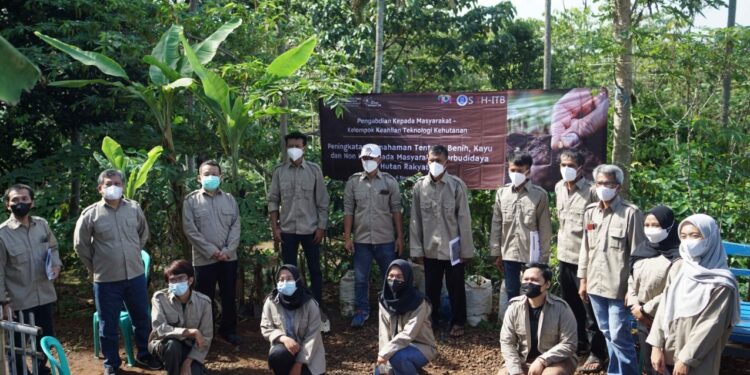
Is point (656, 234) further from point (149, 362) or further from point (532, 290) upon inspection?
point (149, 362)

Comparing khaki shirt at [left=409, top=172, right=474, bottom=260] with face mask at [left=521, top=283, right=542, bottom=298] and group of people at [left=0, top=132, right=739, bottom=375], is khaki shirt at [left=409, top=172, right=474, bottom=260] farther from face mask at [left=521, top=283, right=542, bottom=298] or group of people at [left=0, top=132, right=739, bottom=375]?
face mask at [left=521, top=283, right=542, bottom=298]

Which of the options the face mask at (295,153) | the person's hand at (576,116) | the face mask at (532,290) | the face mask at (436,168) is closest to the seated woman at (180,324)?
the face mask at (295,153)

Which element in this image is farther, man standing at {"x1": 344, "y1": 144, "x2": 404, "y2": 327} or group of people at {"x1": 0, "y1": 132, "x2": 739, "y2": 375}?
man standing at {"x1": 344, "y1": 144, "x2": 404, "y2": 327}

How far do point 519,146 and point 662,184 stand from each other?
1296 millimetres

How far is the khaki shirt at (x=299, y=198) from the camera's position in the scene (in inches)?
242

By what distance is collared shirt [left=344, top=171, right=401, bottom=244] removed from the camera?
20.1 ft

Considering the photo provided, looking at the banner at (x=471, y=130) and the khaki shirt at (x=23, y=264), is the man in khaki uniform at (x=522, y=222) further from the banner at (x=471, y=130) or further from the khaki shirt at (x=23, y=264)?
the khaki shirt at (x=23, y=264)

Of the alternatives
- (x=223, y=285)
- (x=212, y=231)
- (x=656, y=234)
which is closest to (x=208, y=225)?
(x=212, y=231)

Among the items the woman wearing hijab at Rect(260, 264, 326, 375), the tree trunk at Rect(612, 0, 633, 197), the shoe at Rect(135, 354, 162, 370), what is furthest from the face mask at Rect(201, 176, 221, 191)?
the tree trunk at Rect(612, 0, 633, 197)

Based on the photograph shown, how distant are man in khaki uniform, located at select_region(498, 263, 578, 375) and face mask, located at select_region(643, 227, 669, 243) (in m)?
0.66

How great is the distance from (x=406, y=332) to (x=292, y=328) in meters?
0.83

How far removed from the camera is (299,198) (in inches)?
242

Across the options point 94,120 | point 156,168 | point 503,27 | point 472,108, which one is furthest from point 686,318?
point 503,27

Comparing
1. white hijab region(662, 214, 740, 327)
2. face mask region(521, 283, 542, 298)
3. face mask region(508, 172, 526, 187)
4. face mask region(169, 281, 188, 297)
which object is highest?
face mask region(508, 172, 526, 187)
